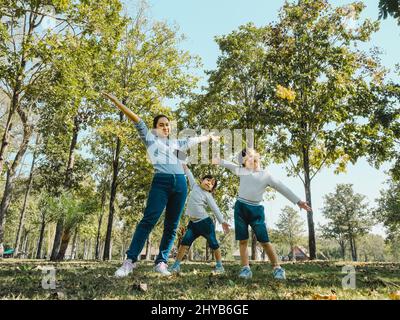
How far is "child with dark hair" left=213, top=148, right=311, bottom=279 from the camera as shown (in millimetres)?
5770

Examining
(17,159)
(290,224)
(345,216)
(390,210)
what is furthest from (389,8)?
(290,224)

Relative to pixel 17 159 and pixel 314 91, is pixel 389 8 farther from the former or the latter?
pixel 17 159

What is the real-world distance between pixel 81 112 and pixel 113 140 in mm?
2540

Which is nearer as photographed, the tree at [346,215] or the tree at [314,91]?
the tree at [314,91]

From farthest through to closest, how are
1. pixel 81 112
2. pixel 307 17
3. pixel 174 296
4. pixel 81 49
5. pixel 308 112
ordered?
pixel 81 112
pixel 307 17
pixel 308 112
pixel 81 49
pixel 174 296

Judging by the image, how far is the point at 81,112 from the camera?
67.9 feet

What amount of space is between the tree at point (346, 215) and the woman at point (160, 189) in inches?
2326

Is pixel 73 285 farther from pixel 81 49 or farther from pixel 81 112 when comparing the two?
pixel 81 112

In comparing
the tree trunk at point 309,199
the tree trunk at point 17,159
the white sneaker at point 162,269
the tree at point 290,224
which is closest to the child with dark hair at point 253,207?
the white sneaker at point 162,269

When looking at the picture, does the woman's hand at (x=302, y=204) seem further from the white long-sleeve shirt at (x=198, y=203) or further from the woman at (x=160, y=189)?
the white long-sleeve shirt at (x=198, y=203)

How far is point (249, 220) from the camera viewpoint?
19.4ft

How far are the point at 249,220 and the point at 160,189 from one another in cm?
168

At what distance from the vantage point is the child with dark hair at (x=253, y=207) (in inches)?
227
